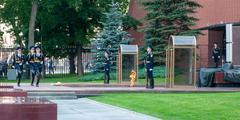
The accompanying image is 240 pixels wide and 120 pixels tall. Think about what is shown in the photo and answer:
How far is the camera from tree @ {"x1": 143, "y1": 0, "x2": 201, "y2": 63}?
4088cm

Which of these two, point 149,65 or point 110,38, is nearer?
point 149,65

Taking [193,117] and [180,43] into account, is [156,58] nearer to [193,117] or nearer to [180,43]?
[180,43]

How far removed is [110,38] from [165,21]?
228 inches

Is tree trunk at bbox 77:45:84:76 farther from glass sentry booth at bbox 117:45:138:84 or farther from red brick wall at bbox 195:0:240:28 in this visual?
glass sentry booth at bbox 117:45:138:84

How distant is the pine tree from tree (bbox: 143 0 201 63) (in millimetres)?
4320

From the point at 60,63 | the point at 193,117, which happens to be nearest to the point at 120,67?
the point at 193,117

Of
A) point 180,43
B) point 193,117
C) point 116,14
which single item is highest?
point 116,14

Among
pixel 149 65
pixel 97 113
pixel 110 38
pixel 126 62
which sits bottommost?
pixel 97 113

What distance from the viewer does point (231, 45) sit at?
32.6m

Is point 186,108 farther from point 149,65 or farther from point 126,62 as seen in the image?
point 126,62

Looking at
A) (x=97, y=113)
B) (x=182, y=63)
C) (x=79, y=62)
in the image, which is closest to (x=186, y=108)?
(x=97, y=113)

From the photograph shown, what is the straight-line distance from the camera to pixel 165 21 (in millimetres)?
41875

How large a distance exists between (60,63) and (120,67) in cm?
2885

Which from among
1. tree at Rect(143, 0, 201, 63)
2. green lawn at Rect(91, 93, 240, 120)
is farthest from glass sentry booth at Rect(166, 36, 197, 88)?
tree at Rect(143, 0, 201, 63)
